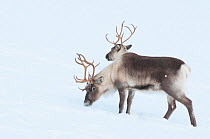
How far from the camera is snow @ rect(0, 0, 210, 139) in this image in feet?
19.2

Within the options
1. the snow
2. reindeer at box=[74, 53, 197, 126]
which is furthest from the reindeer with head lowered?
the snow

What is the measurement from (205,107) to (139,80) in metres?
3.13

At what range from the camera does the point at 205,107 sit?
33.2 ft

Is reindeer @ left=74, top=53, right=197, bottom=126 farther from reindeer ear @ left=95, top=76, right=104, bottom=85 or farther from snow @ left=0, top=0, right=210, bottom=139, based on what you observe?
snow @ left=0, top=0, right=210, bottom=139

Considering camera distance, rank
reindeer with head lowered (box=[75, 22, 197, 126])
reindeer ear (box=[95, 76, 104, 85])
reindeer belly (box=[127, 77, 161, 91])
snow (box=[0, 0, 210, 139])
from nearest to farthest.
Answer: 1. snow (box=[0, 0, 210, 139])
2. reindeer with head lowered (box=[75, 22, 197, 126])
3. reindeer belly (box=[127, 77, 161, 91])
4. reindeer ear (box=[95, 76, 104, 85])

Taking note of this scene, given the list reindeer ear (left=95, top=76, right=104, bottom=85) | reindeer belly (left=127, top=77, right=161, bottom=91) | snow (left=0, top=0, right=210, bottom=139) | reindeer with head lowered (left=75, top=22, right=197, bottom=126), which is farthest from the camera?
reindeer ear (left=95, top=76, right=104, bottom=85)

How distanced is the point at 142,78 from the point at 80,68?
20.3 feet

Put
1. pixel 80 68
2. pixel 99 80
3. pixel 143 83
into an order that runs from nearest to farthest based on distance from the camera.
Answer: pixel 143 83 < pixel 99 80 < pixel 80 68

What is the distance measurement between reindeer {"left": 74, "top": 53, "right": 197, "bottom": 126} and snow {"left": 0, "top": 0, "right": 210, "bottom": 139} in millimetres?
274

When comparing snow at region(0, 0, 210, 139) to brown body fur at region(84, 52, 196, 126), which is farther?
brown body fur at region(84, 52, 196, 126)

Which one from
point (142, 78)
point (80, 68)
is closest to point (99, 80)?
point (142, 78)

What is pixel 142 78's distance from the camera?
7.61 metres

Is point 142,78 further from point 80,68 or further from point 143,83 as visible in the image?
point 80,68

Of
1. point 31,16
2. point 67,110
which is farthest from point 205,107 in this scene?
point 31,16
